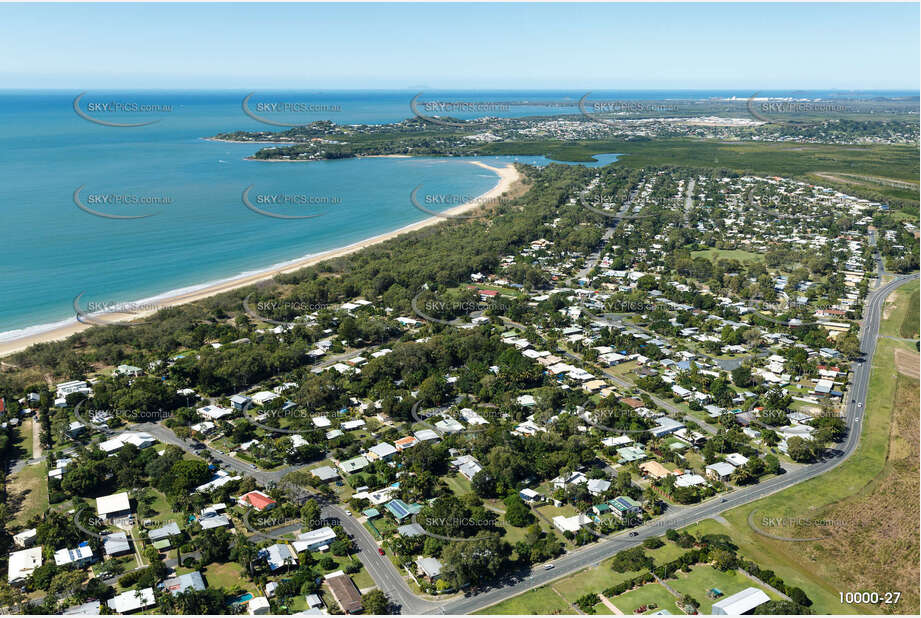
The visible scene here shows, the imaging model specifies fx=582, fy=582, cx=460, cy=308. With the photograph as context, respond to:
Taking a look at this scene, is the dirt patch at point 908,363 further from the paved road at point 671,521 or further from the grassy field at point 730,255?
the grassy field at point 730,255

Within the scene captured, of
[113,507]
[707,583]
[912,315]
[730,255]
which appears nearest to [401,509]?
[707,583]

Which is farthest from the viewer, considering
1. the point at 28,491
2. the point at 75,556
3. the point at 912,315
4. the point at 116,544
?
the point at 912,315

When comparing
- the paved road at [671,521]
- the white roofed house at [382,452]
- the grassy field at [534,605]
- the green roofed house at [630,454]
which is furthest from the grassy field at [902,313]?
the white roofed house at [382,452]

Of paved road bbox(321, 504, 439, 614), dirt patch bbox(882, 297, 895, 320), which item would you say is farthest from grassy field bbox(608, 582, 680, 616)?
dirt patch bbox(882, 297, 895, 320)

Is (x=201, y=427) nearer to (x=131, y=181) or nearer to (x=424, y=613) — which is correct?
(x=424, y=613)

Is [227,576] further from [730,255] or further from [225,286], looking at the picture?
[730,255]

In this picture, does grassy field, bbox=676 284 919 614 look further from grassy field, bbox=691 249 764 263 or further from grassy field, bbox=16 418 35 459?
grassy field, bbox=691 249 764 263

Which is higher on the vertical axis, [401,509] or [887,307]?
[887,307]
